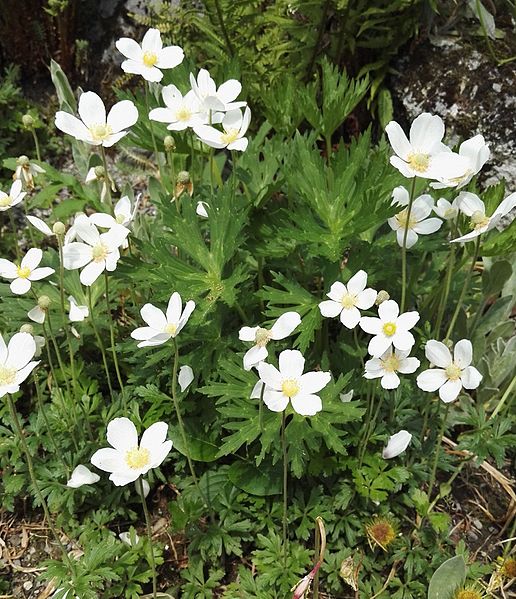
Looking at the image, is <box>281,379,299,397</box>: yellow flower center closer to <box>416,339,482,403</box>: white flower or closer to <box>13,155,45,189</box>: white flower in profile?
<box>416,339,482,403</box>: white flower

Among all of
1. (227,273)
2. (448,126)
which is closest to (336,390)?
(227,273)

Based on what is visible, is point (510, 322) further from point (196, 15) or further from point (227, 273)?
point (196, 15)

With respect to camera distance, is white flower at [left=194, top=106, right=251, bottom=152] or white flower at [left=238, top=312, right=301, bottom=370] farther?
white flower at [left=194, top=106, right=251, bottom=152]

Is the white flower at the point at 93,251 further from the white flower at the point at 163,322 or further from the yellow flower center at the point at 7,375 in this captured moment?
the yellow flower center at the point at 7,375

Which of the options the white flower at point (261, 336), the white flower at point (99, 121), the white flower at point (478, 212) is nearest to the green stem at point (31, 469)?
the white flower at point (261, 336)

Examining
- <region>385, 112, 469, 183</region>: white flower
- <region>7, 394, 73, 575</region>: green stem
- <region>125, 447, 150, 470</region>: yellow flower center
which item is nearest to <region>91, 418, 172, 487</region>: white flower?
<region>125, 447, 150, 470</region>: yellow flower center

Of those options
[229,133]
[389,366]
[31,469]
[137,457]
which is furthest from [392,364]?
[31,469]

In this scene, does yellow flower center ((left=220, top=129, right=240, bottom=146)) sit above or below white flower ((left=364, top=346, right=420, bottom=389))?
above
